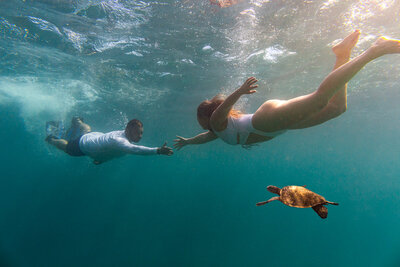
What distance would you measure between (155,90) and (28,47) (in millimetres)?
9522

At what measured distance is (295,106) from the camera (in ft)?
7.10

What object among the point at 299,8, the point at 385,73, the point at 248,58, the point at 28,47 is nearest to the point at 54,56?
the point at 28,47

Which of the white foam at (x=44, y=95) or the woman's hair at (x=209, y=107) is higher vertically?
the white foam at (x=44, y=95)

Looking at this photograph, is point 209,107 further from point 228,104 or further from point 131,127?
point 131,127

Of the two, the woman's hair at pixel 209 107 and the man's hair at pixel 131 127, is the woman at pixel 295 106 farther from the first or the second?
the man's hair at pixel 131 127

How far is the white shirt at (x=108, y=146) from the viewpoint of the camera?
505cm

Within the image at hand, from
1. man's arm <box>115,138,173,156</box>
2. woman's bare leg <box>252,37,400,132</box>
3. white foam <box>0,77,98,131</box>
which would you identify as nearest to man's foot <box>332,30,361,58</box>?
woman's bare leg <box>252,37,400,132</box>

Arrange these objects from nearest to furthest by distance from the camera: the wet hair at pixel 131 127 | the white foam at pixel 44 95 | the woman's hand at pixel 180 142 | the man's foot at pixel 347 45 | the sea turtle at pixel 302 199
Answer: the sea turtle at pixel 302 199 < the man's foot at pixel 347 45 < the woman's hand at pixel 180 142 < the wet hair at pixel 131 127 < the white foam at pixel 44 95

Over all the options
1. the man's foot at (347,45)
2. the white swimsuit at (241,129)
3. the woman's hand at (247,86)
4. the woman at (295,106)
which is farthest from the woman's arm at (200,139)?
the man's foot at (347,45)

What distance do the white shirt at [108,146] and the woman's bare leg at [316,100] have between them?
3199 mm

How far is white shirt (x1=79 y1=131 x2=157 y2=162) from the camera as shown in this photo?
5050mm

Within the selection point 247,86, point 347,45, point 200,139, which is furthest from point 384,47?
point 200,139

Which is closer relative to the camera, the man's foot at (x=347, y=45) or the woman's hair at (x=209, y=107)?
the man's foot at (x=347, y=45)

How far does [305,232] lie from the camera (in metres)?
38.3
